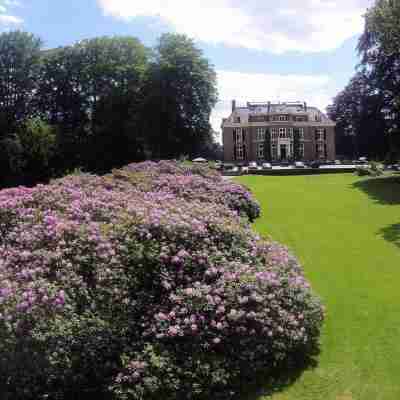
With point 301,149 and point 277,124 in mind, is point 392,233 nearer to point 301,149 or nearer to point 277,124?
point 277,124

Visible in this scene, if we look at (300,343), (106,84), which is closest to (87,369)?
(300,343)

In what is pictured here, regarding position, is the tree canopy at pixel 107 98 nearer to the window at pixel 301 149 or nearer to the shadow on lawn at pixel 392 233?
the shadow on lawn at pixel 392 233

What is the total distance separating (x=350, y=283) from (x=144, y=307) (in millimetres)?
5010

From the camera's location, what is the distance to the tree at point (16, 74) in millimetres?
44125

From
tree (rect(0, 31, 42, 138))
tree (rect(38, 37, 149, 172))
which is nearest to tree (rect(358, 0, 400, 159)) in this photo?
tree (rect(38, 37, 149, 172))

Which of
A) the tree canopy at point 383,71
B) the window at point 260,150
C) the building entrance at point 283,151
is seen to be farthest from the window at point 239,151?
the tree canopy at point 383,71

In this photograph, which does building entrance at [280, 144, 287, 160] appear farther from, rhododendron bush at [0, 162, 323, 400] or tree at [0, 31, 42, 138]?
rhododendron bush at [0, 162, 323, 400]

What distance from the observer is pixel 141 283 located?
6457 millimetres

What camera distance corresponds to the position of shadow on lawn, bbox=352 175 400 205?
21.3 m

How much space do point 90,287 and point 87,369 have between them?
1010 millimetres

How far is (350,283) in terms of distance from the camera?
9484 mm

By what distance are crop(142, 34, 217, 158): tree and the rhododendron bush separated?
35.4m

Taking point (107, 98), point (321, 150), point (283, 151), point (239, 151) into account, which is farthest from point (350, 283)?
point (321, 150)

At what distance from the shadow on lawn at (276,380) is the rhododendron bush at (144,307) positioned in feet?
0.37
